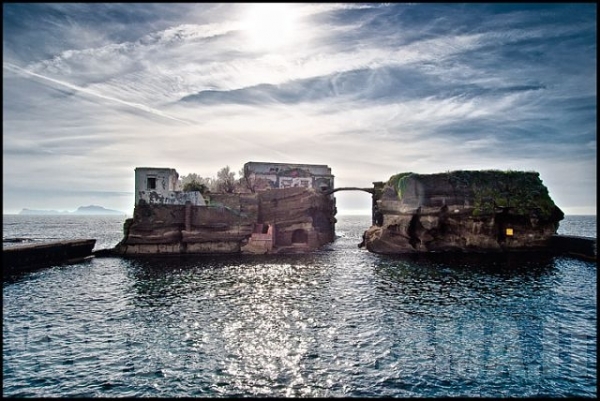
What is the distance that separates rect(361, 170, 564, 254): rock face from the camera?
174ft

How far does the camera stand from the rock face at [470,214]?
52.9 meters

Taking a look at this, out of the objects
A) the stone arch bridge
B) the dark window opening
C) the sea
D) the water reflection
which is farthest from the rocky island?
the sea

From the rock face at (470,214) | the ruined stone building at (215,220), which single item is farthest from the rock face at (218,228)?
the rock face at (470,214)

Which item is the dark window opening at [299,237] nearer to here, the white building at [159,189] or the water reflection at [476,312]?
the white building at [159,189]

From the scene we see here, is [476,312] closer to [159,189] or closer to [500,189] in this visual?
[500,189]

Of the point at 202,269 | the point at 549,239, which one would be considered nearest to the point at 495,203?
the point at 549,239

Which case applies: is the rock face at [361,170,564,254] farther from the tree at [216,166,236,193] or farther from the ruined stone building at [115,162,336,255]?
the tree at [216,166,236,193]

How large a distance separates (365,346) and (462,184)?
147 ft

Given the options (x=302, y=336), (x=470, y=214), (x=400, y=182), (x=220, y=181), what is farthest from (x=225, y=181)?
(x=302, y=336)

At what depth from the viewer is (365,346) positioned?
17047 millimetres

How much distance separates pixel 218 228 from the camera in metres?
53.7

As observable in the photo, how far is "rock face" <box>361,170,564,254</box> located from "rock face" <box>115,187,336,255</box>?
44.2ft

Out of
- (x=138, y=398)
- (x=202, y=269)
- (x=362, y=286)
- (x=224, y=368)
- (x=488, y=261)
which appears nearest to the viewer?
(x=138, y=398)

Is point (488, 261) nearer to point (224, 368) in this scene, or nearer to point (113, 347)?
point (224, 368)
